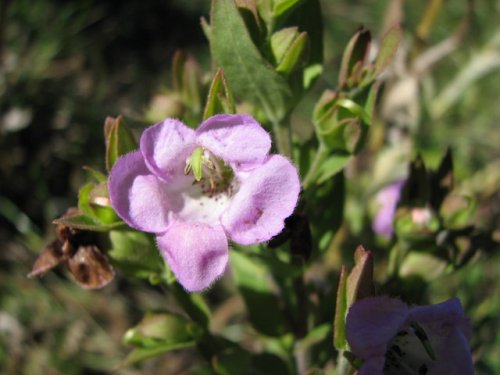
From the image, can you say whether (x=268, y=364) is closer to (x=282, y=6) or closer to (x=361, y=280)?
(x=361, y=280)

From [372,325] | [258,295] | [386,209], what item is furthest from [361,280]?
[386,209]

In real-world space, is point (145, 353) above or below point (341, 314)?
below

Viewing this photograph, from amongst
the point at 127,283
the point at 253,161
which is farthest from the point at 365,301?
the point at 127,283

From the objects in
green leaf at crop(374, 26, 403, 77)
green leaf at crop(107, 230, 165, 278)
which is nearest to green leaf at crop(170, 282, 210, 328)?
green leaf at crop(107, 230, 165, 278)

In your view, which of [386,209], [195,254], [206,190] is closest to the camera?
[195,254]

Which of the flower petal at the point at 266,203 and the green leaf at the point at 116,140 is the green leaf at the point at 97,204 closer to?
the green leaf at the point at 116,140

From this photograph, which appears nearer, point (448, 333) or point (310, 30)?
point (448, 333)

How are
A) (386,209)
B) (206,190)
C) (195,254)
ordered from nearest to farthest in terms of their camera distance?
(195,254) → (206,190) → (386,209)

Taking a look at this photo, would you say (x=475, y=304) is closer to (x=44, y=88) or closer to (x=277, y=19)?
(x=277, y=19)
